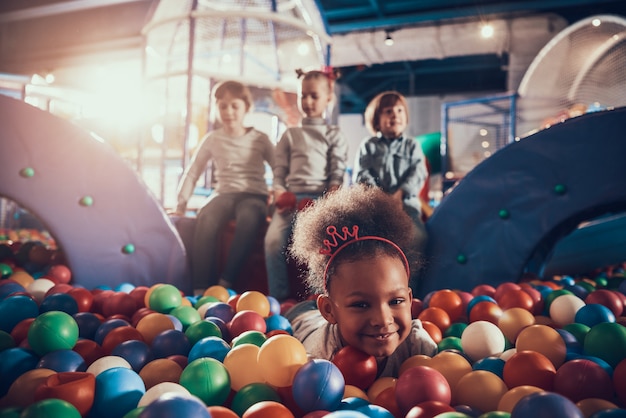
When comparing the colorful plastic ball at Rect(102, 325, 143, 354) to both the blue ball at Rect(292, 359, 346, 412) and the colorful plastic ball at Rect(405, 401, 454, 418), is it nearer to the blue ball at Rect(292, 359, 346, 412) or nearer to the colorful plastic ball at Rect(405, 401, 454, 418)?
the blue ball at Rect(292, 359, 346, 412)

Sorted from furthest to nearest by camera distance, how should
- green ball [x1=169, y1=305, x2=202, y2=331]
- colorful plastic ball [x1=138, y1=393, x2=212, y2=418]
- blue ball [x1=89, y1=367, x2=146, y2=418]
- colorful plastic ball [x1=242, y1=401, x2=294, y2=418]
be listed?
green ball [x1=169, y1=305, x2=202, y2=331], blue ball [x1=89, y1=367, x2=146, y2=418], colorful plastic ball [x1=242, y1=401, x2=294, y2=418], colorful plastic ball [x1=138, y1=393, x2=212, y2=418]

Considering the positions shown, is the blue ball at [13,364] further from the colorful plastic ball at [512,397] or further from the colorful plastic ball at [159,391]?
the colorful plastic ball at [512,397]

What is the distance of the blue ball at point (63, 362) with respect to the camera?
959mm

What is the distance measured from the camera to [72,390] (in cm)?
78

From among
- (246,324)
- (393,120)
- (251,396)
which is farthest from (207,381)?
(393,120)

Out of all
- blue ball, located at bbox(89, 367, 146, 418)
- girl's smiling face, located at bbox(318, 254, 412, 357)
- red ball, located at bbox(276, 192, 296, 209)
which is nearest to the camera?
blue ball, located at bbox(89, 367, 146, 418)

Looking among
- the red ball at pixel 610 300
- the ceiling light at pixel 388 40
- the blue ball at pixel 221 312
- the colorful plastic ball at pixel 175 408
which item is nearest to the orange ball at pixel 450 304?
the red ball at pixel 610 300

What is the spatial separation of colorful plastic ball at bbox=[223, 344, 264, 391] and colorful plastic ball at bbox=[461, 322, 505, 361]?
0.51 m

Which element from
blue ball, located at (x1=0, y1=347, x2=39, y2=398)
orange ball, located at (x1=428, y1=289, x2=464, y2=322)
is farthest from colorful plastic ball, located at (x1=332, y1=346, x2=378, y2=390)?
blue ball, located at (x1=0, y1=347, x2=39, y2=398)

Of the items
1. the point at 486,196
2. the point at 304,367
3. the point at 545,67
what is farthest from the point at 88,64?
the point at 304,367

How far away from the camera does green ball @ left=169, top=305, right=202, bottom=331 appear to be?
135 centimetres

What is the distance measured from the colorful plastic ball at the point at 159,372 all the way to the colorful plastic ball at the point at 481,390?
56 centimetres

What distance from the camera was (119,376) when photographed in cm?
84

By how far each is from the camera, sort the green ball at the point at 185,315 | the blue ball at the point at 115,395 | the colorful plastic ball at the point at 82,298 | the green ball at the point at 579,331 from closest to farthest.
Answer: the blue ball at the point at 115,395 → the green ball at the point at 579,331 → the green ball at the point at 185,315 → the colorful plastic ball at the point at 82,298
